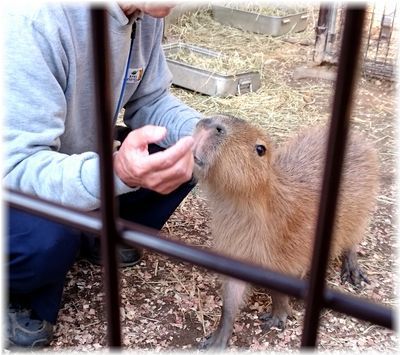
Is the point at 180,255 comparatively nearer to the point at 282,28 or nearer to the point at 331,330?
the point at 331,330

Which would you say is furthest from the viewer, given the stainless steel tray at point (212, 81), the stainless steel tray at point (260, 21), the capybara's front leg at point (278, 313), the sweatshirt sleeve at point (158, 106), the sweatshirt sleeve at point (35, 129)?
the stainless steel tray at point (260, 21)

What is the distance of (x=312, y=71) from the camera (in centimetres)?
425

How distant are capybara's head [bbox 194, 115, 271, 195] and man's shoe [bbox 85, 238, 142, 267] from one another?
0.56m

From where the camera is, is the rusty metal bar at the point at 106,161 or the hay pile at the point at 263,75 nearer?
the rusty metal bar at the point at 106,161

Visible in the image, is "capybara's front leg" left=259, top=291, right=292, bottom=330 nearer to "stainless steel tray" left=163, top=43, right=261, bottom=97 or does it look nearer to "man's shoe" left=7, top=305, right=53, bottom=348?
"man's shoe" left=7, top=305, right=53, bottom=348

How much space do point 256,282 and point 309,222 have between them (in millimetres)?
1430

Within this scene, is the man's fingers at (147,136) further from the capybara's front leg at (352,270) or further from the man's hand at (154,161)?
the capybara's front leg at (352,270)

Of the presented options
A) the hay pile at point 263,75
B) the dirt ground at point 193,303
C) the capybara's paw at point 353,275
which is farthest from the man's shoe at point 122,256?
the hay pile at point 263,75

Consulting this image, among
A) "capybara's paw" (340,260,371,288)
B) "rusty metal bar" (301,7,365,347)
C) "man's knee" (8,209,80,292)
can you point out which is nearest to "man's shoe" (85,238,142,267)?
"man's knee" (8,209,80,292)

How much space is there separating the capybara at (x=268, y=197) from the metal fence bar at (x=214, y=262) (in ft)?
3.43

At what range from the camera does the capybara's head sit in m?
1.82

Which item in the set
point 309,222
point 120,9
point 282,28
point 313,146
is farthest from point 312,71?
point 120,9

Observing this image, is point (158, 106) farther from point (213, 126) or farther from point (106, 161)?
point (106, 161)

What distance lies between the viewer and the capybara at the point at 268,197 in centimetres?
184
